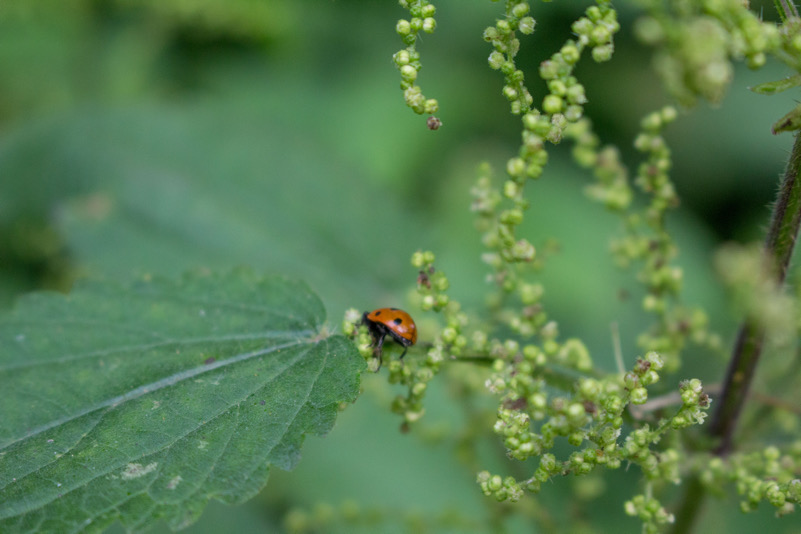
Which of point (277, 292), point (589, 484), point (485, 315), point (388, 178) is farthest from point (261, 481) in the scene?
point (388, 178)

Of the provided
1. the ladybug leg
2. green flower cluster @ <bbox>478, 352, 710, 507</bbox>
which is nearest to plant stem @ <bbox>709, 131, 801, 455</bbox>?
green flower cluster @ <bbox>478, 352, 710, 507</bbox>

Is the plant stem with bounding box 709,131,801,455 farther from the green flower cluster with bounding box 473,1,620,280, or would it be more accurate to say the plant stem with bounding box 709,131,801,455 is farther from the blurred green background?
the blurred green background

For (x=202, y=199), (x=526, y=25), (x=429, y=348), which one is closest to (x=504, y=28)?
(x=526, y=25)

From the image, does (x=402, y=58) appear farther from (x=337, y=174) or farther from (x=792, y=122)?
→ (x=337, y=174)

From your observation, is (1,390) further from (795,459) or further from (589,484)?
(795,459)

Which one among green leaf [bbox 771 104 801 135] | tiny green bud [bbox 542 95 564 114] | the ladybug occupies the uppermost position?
tiny green bud [bbox 542 95 564 114]
